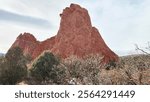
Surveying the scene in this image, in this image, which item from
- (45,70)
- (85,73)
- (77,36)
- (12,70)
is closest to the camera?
(85,73)

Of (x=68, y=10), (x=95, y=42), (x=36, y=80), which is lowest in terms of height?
(x=36, y=80)

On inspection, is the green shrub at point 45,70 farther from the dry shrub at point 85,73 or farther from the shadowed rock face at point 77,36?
the shadowed rock face at point 77,36

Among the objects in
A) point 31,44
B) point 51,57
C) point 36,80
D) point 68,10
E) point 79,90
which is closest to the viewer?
point 79,90

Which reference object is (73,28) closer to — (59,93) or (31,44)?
(31,44)

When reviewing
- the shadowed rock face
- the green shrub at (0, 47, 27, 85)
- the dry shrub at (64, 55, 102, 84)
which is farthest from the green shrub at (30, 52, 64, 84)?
the shadowed rock face

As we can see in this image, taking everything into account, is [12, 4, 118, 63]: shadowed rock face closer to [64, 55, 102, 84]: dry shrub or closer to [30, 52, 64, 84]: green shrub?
[30, 52, 64, 84]: green shrub

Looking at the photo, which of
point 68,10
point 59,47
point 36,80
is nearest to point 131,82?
point 36,80

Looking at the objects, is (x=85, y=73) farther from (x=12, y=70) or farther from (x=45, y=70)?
(x=12, y=70)

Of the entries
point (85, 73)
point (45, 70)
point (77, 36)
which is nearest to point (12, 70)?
point (45, 70)

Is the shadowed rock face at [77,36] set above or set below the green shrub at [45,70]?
above

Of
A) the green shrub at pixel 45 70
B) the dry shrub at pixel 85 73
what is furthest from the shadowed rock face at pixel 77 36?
the dry shrub at pixel 85 73

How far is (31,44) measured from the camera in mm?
149250

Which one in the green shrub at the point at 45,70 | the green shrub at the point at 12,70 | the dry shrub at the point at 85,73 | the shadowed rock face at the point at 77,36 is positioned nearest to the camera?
the dry shrub at the point at 85,73

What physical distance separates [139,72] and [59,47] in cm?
10781
